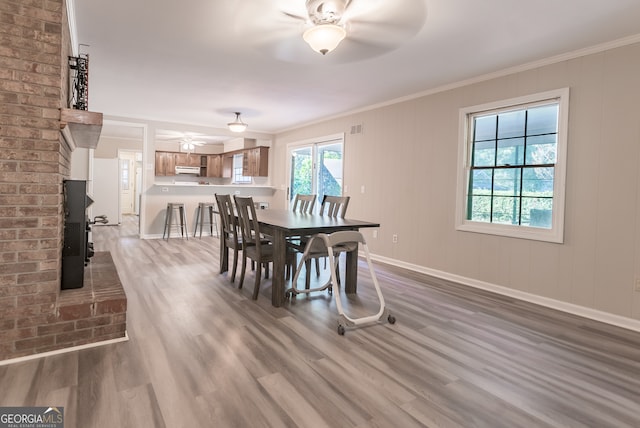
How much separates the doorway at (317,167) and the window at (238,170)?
78.0 inches

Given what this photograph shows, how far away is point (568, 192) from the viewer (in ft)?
11.0

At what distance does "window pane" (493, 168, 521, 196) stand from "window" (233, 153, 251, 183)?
6461 millimetres

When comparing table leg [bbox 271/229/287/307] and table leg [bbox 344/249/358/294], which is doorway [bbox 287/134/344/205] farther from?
table leg [bbox 271/229/287/307]

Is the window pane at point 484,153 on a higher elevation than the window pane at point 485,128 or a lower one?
lower

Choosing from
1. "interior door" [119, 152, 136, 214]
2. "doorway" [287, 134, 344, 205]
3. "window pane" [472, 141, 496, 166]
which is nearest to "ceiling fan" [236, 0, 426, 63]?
"window pane" [472, 141, 496, 166]

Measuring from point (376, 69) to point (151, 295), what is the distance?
3231mm

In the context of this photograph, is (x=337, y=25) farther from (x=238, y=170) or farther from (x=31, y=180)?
(x=238, y=170)

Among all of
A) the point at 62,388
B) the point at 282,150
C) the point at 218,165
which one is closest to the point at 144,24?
the point at 62,388

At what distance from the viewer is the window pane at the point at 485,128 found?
13.2 feet

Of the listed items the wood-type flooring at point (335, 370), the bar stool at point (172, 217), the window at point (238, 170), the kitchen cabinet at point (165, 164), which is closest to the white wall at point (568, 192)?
the wood-type flooring at point (335, 370)

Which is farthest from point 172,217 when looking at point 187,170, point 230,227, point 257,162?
point 230,227

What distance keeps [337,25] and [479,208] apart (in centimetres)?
268

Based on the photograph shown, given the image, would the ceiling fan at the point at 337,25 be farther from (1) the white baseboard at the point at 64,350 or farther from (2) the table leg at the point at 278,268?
(1) the white baseboard at the point at 64,350

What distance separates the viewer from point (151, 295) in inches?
134
